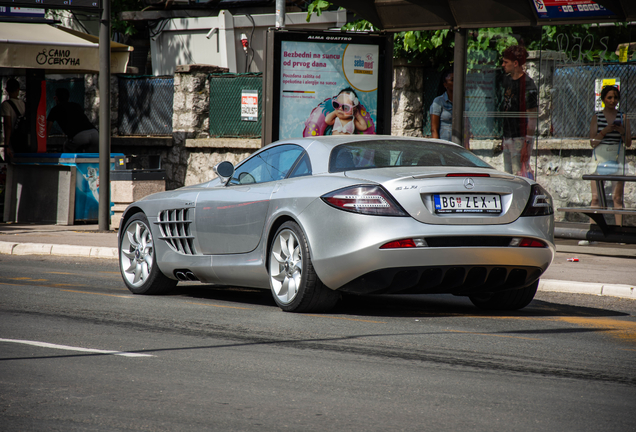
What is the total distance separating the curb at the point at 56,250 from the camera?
1245cm

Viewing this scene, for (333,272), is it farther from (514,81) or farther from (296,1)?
(296,1)

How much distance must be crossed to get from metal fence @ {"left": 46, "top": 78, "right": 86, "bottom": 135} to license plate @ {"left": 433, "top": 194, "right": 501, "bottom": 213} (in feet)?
52.1

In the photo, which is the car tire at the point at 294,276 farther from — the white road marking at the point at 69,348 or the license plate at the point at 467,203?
the white road marking at the point at 69,348

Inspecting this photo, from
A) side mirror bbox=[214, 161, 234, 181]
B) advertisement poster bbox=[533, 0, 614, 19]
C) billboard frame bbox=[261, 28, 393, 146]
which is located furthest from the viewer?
billboard frame bbox=[261, 28, 393, 146]

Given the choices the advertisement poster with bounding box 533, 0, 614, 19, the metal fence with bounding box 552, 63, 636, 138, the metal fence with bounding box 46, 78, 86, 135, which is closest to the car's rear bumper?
the advertisement poster with bounding box 533, 0, 614, 19

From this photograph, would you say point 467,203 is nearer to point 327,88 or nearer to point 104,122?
point 327,88

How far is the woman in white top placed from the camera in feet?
42.7

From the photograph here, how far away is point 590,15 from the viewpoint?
12484mm

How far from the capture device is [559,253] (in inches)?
487

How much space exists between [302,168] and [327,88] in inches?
233

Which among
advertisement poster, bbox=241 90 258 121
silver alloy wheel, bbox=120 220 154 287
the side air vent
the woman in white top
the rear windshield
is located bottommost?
silver alloy wheel, bbox=120 220 154 287

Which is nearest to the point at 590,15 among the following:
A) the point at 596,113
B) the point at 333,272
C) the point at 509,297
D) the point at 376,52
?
the point at 596,113

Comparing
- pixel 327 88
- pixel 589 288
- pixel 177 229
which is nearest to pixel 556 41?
pixel 327 88

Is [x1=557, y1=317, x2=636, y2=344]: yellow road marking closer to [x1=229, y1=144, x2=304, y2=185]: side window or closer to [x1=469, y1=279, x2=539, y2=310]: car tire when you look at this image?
Result: [x1=469, y1=279, x2=539, y2=310]: car tire
